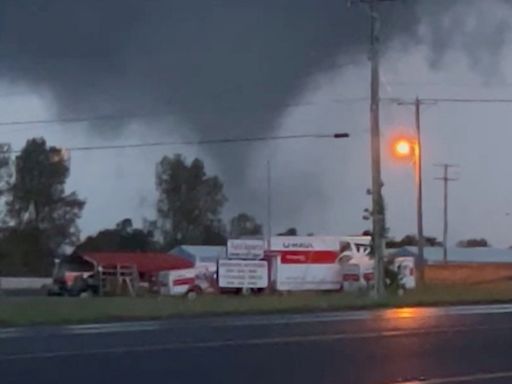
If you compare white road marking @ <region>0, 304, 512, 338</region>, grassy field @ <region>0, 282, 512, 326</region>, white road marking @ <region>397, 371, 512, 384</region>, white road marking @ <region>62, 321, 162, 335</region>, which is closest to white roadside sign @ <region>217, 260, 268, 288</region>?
grassy field @ <region>0, 282, 512, 326</region>

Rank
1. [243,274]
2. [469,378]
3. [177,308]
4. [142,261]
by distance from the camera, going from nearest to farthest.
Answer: [469,378]
[177,308]
[243,274]
[142,261]

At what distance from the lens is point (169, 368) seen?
72.9 ft

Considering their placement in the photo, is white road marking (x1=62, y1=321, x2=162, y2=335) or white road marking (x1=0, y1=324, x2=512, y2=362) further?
white road marking (x1=62, y1=321, x2=162, y2=335)

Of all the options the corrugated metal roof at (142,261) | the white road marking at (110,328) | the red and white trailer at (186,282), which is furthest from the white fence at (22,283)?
the white road marking at (110,328)

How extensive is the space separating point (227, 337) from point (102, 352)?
452cm

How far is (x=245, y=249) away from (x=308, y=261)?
326 cm

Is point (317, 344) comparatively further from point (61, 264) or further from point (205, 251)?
point (205, 251)

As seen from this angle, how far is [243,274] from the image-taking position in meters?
62.4

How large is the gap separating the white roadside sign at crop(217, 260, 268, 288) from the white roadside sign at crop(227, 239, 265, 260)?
1.63 feet

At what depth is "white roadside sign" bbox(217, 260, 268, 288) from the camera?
6238 cm

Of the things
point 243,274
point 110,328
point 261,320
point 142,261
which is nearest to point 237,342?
point 110,328

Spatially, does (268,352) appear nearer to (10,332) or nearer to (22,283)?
(10,332)

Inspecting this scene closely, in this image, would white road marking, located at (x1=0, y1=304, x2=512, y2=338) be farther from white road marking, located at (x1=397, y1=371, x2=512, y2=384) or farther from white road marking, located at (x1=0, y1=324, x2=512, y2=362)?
white road marking, located at (x1=397, y1=371, x2=512, y2=384)

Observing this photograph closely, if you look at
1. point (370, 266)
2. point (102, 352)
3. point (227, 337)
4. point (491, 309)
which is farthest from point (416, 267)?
point (102, 352)
